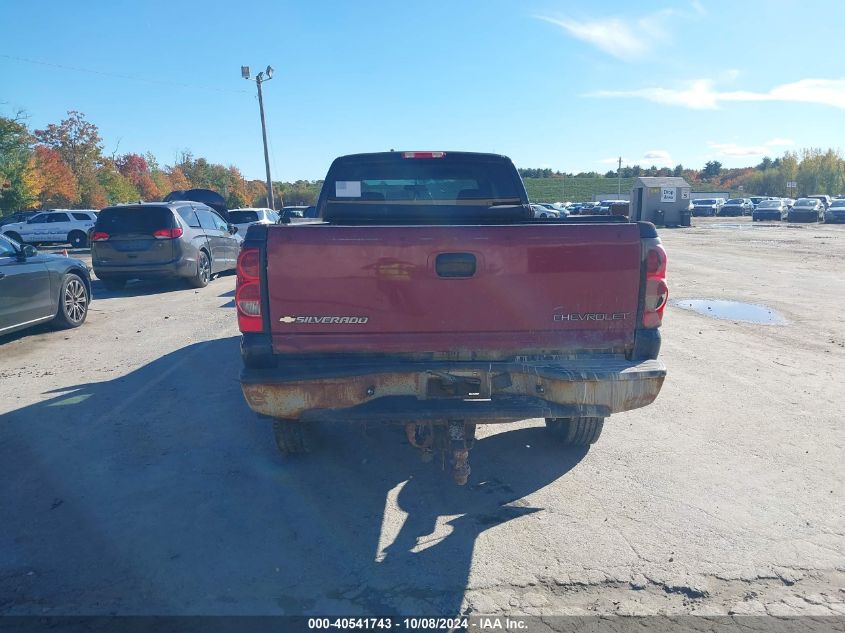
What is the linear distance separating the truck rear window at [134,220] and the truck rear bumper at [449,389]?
987cm

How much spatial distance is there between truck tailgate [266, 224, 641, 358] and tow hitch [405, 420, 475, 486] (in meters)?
0.45

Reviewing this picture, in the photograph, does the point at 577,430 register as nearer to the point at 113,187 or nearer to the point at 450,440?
the point at 450,440

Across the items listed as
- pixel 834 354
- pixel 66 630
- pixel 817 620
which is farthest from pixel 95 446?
pixel 834 354

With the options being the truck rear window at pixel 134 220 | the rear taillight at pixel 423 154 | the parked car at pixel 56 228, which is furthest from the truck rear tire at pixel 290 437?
the parked car at pixel 56 228

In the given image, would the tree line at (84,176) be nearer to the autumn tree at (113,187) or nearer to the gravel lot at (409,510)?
the autumn tree at (113,187)

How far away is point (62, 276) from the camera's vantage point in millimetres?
8820

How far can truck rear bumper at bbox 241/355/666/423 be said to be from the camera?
11.2ft

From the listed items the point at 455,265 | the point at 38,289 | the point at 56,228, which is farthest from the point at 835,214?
the point at 455,265

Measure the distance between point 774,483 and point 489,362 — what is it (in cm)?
226

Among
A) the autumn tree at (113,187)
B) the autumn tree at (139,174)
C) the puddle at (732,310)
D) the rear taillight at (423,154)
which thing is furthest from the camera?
the autumn tree at (139,174)

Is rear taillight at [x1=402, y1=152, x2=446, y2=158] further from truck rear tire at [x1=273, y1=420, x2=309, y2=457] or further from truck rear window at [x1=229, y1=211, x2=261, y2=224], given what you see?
truck rear window at [x1=229, y1=211, x2=261, y2=224]

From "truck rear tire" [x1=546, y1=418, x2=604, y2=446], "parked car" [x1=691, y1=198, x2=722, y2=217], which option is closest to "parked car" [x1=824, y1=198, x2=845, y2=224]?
"parked car" [x1=691, y1=198, x2=722, y2=217]

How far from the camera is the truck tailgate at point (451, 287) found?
11.2 ft

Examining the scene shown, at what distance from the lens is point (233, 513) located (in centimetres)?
373
